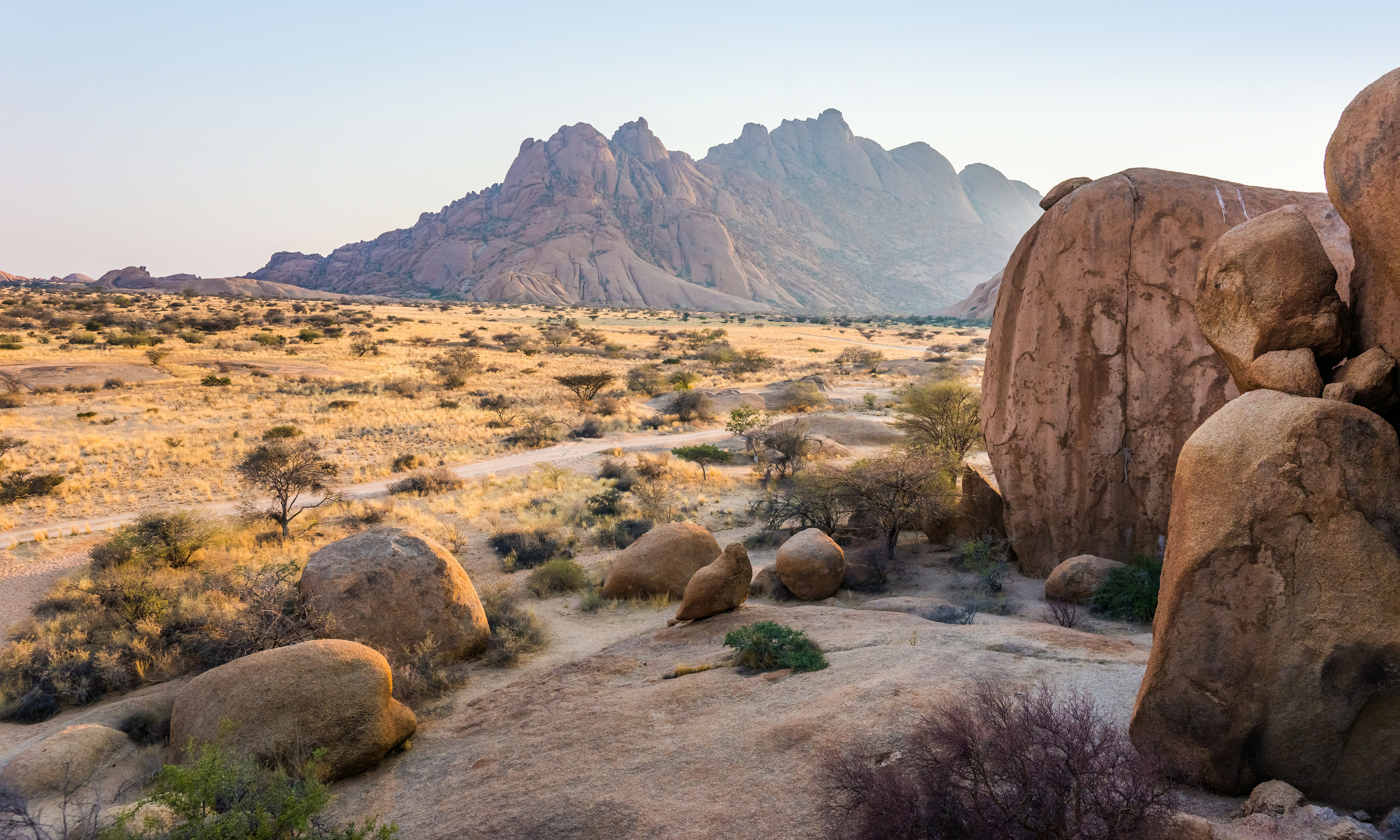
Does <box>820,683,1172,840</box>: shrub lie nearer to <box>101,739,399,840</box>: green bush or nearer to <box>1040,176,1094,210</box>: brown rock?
<box>101,739,399,840</box>: green bush

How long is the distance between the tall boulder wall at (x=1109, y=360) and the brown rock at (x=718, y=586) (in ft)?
18.2

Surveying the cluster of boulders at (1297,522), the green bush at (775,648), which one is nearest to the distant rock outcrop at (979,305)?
the green bush at (775,648)

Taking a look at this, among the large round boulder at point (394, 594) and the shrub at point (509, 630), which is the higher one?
the large round boulder at point (394, 594)

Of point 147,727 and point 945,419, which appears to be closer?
point 147,727

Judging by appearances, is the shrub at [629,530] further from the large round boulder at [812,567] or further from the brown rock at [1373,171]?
the brown rock at [1373,171]

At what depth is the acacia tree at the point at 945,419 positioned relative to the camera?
22.2 metres

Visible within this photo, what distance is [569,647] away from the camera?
11.7 metres

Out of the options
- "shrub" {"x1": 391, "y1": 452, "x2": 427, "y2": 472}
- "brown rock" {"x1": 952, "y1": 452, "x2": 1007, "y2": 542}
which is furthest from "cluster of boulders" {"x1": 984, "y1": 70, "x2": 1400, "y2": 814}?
"shrub" {"x1": 391, "y1": 452, "x2": 427, "y2": 472}

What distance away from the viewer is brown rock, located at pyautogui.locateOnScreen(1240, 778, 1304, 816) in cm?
488

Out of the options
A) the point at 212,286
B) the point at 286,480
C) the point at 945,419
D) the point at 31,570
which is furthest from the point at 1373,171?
the point at 212,286

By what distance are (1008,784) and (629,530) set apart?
44.8ft

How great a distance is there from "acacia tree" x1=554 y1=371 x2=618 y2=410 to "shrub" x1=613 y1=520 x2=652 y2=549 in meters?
17.1

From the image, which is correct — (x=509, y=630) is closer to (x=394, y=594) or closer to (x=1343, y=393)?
(x=394, y=594)

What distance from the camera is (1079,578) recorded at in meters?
11.6
